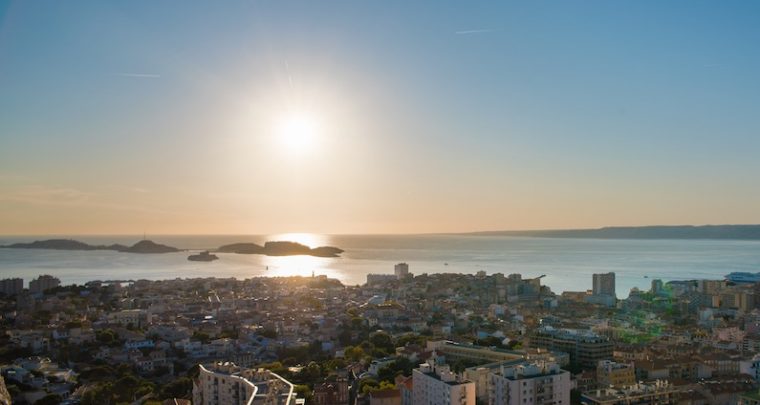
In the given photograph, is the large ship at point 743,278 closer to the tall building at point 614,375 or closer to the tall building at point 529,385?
the tall building at point 614,375

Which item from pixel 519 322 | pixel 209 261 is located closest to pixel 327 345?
pixel 519 322

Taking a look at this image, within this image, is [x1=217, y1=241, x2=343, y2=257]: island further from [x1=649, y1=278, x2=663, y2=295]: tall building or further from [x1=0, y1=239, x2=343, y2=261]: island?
[x1=649, y1=278, x2=663, y2=295]: tall building

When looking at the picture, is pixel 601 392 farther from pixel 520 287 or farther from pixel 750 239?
pixel 750 239

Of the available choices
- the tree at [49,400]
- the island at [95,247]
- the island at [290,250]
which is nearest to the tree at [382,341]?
the tree at [49,400]

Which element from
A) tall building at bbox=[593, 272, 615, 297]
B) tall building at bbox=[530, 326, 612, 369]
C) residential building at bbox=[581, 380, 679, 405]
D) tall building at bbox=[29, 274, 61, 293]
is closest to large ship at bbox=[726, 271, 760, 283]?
tall building at bbox=[593, 272, 615, 297]

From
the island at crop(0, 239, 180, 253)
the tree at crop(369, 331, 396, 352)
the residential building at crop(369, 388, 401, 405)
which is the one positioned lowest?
the tree at crop(369, 331, 396, 352)

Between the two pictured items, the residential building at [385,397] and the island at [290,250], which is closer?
the residential building at [385,397]

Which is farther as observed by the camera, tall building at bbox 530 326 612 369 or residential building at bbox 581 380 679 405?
tall building at bbox 530 326 612 369
